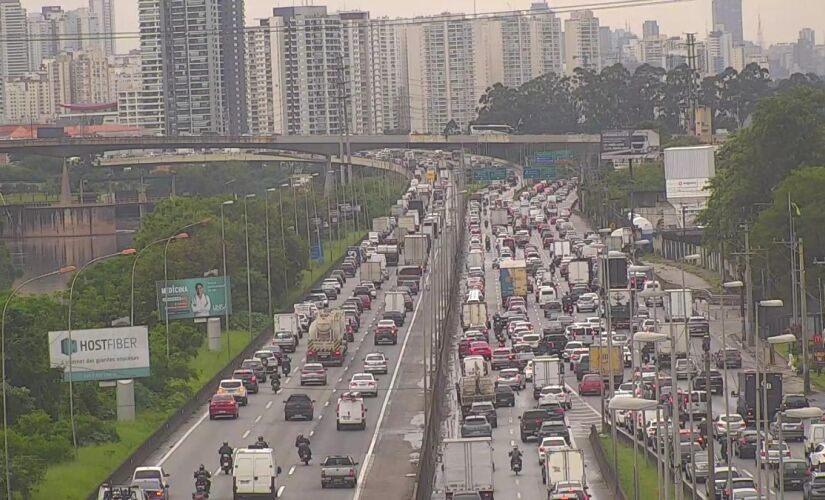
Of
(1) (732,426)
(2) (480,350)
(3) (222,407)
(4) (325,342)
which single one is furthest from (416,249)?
(1) (732,426)

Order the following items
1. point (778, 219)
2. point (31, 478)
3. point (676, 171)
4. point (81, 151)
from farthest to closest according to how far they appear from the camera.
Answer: point (81, 151) < point (676, 171) < point (778, 219) < point (31, 478)

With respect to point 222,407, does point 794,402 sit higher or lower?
higher

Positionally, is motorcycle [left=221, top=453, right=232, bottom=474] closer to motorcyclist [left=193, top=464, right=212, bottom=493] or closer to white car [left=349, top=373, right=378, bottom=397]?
motorcyclist [left=193, top=464, right=212, bottom=493]

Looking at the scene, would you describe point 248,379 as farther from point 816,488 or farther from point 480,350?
point 816,488

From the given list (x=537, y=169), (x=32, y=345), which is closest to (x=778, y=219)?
(x=32, y=345)

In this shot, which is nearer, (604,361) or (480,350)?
(604,361)

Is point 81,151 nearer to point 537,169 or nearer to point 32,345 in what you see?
point 537,169

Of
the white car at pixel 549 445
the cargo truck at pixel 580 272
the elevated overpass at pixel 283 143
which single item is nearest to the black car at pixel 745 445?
the white car at pixel 549 445
